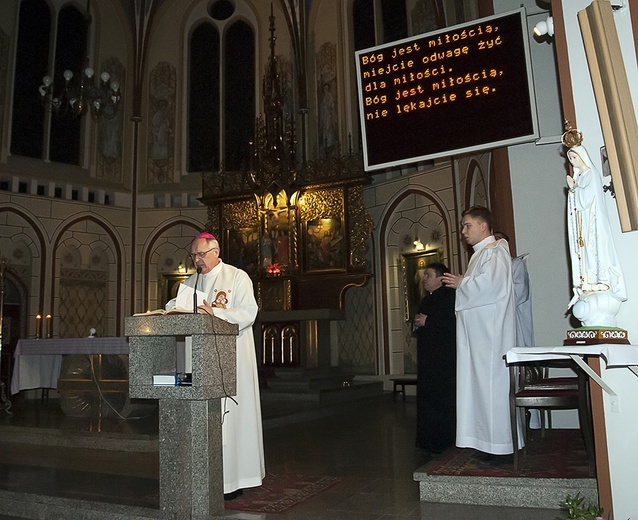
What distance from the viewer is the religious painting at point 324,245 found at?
501 inches

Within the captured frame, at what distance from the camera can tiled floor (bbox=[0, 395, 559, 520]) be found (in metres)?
3.79

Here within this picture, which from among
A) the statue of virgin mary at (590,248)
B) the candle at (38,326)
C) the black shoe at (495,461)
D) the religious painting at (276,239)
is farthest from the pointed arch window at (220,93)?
the statue of virgin mary at (590,248)

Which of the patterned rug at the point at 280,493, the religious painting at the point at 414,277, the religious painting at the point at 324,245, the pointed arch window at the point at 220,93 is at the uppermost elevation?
the pointed arch window at the point at 220,93

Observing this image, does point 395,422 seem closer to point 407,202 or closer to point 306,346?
point 306,346

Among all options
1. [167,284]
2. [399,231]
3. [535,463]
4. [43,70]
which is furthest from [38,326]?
[535,463]

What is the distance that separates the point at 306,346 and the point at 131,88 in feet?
26.5

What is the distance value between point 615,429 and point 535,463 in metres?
1.10

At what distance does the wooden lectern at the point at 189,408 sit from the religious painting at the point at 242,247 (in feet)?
31.3

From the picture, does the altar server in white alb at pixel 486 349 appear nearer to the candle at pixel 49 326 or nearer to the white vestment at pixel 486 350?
the white vestment at pixel 486 350

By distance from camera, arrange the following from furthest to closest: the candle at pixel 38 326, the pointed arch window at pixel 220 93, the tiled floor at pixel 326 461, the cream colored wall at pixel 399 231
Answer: the pointed arch window at pixel 220 93, the candle at pixel 38 326, the cream colored wall at pixel 399 231, the tiled floor at pixel 326 461

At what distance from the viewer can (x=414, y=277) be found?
41.1ft

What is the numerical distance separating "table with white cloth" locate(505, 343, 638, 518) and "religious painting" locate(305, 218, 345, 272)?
9.28 metres

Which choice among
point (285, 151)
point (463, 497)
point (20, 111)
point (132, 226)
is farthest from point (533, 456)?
point (20, 111)

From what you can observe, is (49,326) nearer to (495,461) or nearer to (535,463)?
(495,461)
